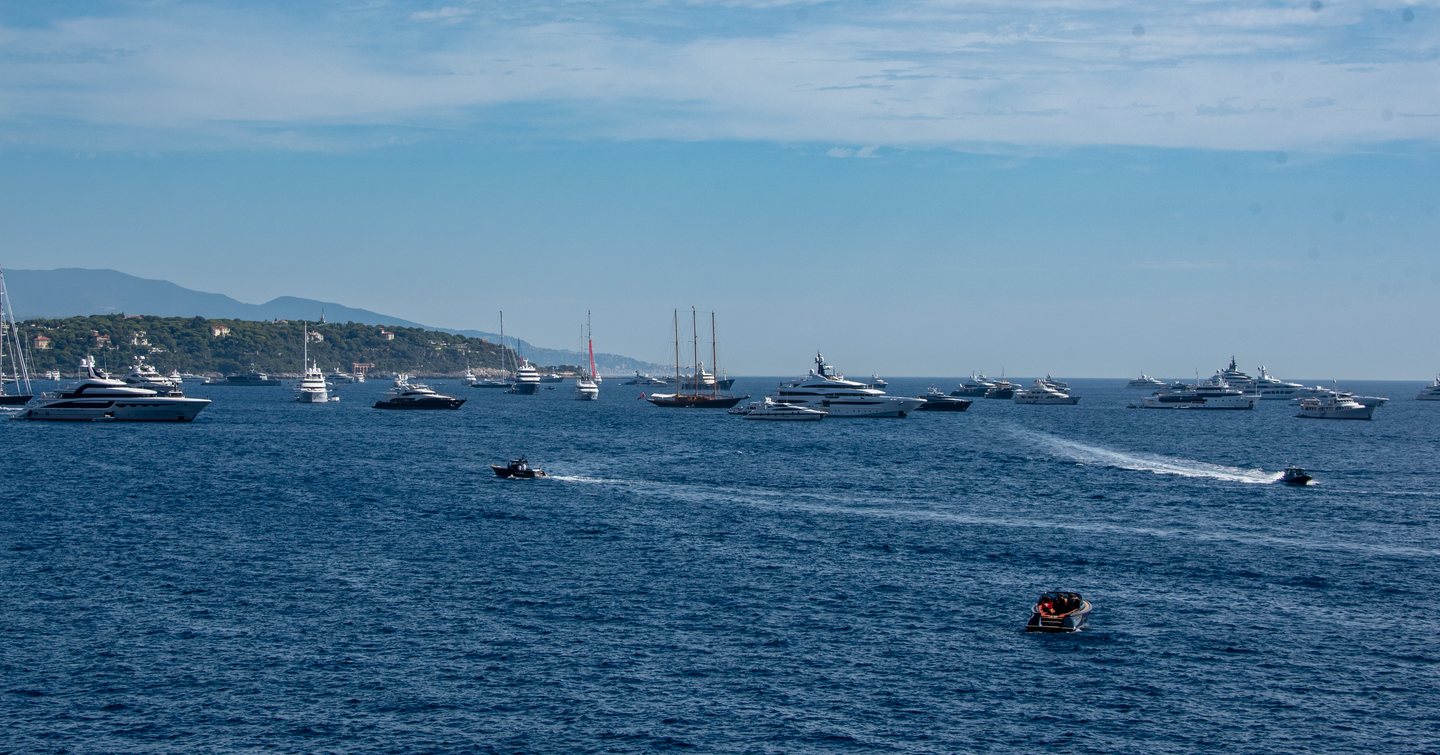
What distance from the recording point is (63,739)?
44.6 metres

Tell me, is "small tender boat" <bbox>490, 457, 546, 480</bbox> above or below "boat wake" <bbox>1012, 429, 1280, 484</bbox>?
above

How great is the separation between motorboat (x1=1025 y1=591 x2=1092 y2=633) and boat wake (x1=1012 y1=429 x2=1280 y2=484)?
70.5 metres

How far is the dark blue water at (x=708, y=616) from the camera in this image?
47.0m

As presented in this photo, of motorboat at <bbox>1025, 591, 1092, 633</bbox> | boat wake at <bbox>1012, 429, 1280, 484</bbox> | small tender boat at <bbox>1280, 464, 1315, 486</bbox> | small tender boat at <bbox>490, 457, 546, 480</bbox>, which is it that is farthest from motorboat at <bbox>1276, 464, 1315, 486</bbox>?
small tender boat at <bbox>490, 457, 546, 480</bbox>

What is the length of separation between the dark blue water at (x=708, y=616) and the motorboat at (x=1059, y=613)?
3.02 feet

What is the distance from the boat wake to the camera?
426ft

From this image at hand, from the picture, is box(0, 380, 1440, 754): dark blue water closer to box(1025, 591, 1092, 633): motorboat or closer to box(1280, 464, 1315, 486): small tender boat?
box(1025, 591, 1092, 633): motorboat

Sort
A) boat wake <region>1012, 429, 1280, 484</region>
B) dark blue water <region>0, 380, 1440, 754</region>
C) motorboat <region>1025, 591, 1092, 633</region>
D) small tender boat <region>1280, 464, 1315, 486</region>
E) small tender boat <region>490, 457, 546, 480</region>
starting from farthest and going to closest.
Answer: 1. boat wake <region>1012, 429, 1280, 484</region>
2. small tender boat <region>490, 457, 546, 480</region>
3. small tender boat <region>1280, 464, 1315, 486</region>
4. motorboat <region>1025, 591, 1092, 633</region>
5. dark blue water <region>0, 380, 1440, 754</region>

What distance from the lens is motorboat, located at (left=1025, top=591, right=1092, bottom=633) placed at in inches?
2360

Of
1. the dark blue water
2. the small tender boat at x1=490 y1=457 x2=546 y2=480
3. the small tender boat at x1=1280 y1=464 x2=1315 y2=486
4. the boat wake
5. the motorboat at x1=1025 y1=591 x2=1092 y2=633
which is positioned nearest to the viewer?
the dark blue water

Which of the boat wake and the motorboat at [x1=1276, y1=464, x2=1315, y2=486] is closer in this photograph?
the motorboat at [x1=1276, y1=464, x2=1315, y2=486]

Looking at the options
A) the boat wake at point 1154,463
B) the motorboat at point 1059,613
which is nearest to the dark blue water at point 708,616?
the motorboat at point 1059,613

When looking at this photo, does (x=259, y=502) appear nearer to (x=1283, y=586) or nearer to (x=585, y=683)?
(x=585, y=683)

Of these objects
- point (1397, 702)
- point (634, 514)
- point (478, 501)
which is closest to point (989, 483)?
point (634, 514)
